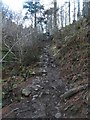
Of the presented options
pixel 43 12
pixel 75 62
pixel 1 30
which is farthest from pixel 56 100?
pixel 43 12

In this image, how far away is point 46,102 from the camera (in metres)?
7.25

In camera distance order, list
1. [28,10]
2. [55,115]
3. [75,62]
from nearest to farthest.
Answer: [55,115]
[75,62]
[28,10]

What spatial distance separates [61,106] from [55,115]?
1.53ft

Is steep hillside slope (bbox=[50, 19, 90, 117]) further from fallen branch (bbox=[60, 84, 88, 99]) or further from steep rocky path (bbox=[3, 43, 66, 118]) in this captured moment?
steep rocky path (bbox=[3, 43, 66, 118])

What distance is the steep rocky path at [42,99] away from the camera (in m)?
6.66

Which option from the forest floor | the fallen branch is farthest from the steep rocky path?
the fallen branch

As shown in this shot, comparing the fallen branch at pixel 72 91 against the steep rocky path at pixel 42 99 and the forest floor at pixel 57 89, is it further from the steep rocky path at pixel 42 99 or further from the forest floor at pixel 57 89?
the steep rocky path at pixel 42 99

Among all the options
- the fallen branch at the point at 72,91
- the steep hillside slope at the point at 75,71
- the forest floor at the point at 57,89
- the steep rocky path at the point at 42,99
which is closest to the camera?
the steep hillside slope at the point at 75,71

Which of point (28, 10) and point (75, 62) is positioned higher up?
point (28, 10)

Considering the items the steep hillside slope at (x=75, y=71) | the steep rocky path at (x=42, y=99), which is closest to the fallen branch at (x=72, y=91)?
the steep hillside slope at (x=75, y=71)

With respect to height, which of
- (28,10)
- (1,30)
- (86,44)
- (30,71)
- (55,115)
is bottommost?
(55,115)

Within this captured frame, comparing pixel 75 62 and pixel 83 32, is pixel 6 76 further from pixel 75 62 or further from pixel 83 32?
→ pixel 83 32

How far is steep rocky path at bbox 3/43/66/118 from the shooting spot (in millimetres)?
6656

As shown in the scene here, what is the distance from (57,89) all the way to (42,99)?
0.75m
